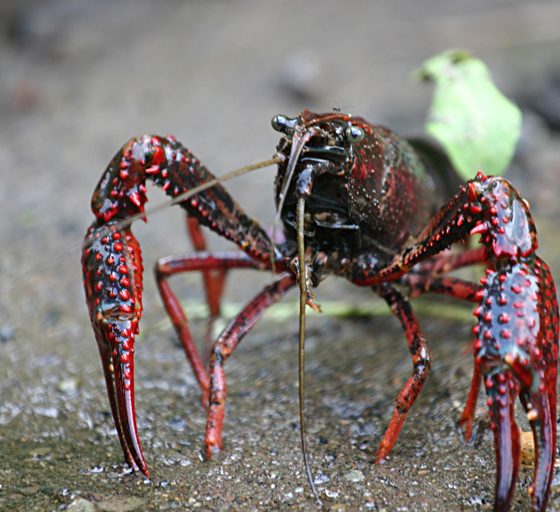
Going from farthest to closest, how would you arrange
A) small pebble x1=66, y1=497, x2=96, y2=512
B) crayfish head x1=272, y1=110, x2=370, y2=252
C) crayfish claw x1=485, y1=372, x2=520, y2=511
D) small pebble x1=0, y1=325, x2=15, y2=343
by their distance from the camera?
small pebble x1=0, y1=325, x2=15, y2=343, crayfish head x1=272, y1=110, x2=370, y2=252, small pebble x1=66, y1=497, x2=96, y2=512, crayfish claw x1=485, y1=372, x2=520, y2=511

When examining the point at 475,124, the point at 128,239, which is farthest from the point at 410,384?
the point at 475,124

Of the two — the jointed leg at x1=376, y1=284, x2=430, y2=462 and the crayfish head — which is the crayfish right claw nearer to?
the jointed leg at x1=376, y1=284, x2=430, y2=462

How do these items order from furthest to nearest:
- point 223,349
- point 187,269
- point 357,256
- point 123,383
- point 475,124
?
point 475,124 < point 187,269 < point 357,256 < point 223,349 < point 123,383

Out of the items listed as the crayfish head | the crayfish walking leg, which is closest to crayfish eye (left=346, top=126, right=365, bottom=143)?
the crayfish head

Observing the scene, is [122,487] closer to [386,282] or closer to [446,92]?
[386,282]

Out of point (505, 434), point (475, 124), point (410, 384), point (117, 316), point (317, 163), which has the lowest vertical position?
point (505, 434)

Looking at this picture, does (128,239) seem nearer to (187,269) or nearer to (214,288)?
(187,269)
